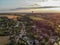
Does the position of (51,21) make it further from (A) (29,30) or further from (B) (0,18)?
(B) (0,18)

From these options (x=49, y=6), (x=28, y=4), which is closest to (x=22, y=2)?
(x=28, y=4)

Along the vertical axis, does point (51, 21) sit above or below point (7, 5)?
below

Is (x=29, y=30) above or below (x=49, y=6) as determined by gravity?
below

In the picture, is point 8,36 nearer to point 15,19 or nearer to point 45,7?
point 15,19

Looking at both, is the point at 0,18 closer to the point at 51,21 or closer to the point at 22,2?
the point at 22,2

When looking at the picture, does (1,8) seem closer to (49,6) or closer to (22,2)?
(22,2)

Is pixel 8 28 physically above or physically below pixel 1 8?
below
